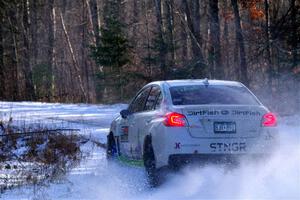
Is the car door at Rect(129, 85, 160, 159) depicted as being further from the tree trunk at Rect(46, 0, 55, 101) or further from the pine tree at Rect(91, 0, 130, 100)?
the tree trunk at Rect(46, 0, 55, 101)

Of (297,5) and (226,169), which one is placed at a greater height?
(297,5)

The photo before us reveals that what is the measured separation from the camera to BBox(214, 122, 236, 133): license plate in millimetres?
8703

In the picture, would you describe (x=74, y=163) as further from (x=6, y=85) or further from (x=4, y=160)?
(x=6, y=85)

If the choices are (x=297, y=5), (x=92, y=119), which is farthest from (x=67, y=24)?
(x=92, y=119)

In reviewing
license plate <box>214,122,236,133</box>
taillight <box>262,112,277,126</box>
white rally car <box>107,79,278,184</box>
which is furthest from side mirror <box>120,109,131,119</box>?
taillight <box>262,112,277,126</box>

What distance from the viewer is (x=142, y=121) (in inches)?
397

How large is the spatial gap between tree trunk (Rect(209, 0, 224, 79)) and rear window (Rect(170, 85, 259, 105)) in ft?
62.2

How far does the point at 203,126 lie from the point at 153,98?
1613 mm

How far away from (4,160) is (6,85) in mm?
27995

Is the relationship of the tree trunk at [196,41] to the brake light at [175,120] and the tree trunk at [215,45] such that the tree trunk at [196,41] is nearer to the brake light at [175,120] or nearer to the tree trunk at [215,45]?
the tree trunk at [215,45]

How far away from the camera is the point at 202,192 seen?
866 cm

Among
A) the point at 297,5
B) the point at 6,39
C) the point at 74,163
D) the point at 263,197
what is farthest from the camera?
the point at 6,39

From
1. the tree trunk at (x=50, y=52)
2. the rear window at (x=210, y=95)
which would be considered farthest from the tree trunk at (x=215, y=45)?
the rear window at (x=210, y=95)

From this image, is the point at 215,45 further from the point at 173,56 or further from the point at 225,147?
the point at 225,147
